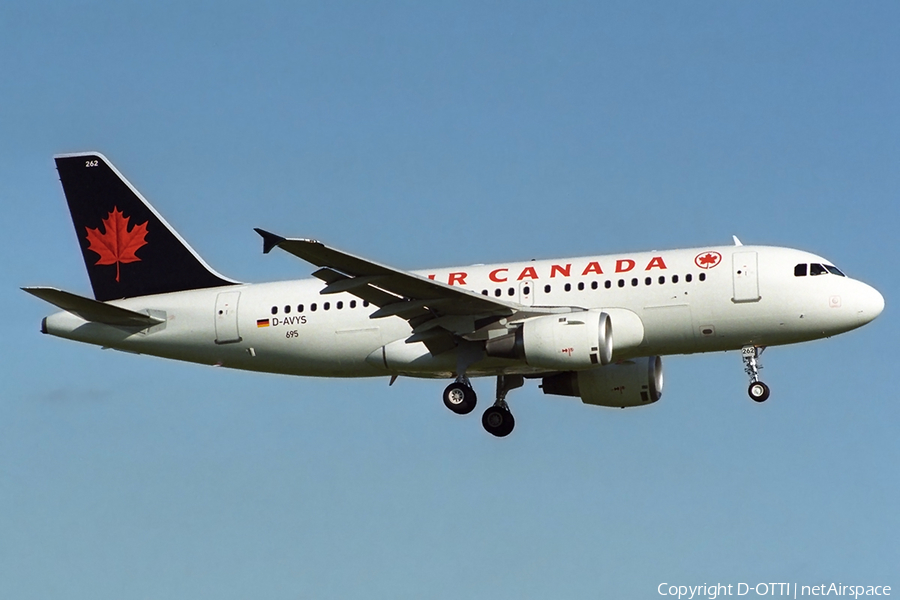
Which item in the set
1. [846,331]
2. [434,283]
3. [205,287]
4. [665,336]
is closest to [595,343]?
[665,336]

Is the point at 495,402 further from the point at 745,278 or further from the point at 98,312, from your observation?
the point at 98,312

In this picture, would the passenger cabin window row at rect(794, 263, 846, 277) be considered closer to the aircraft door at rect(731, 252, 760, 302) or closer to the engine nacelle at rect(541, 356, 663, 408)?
the aircraft door at rect(731, 252, 760, 302)

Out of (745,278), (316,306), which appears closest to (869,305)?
(745,278)

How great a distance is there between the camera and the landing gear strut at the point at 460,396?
39656mm

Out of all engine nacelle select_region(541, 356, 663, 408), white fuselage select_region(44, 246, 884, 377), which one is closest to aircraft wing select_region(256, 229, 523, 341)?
white fuselage select_region(44, 246, 884, 377)

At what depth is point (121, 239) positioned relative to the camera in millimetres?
44500

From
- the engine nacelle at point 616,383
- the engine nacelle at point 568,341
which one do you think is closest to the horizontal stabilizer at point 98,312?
the engine nacelle at point 568,341

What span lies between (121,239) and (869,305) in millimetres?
23158

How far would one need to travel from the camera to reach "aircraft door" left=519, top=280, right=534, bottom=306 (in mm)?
39375

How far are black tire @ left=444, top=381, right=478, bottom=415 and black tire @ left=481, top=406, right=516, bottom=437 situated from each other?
1.70 metres

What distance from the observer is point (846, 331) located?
37844 mm

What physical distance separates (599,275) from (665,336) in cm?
256

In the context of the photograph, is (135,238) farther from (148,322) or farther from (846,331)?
(846,331)

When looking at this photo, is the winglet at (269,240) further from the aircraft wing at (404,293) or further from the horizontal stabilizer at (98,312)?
the horizontal stabilizer at (98,312)
